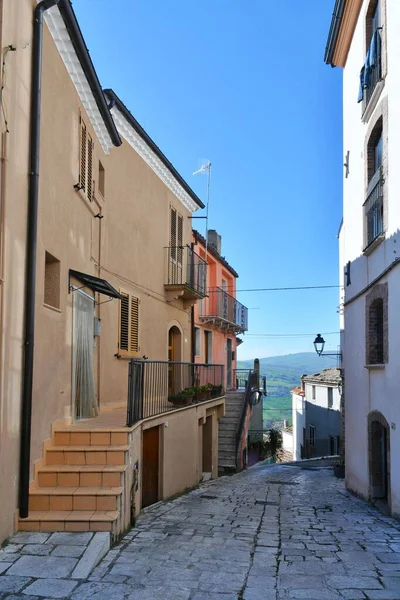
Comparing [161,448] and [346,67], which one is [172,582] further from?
[346,67]

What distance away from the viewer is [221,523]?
707 cm

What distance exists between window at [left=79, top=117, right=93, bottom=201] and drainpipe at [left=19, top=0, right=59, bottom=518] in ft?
7.50

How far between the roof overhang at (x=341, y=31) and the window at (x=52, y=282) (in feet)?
27.1

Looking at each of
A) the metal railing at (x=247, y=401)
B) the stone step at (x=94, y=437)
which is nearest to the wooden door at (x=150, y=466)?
the stone step at (x=94, y=437)

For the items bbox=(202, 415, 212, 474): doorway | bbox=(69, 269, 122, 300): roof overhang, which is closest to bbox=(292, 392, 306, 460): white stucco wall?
bbox=(202, 415, 212, 474): doorway

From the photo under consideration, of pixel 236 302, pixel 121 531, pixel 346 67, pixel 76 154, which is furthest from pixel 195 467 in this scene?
pixel 236 302

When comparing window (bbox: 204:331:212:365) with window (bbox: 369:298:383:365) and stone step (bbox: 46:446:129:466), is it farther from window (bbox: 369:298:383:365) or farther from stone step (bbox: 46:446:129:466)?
stone step (bbox: 46:446:129:466)

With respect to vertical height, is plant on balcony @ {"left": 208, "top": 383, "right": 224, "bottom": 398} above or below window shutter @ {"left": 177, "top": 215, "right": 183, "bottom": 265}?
below

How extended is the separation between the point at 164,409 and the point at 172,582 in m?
5.32

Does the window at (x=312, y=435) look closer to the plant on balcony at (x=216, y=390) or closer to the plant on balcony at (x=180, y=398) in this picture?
the plant on balcony at (x=216, y=390)

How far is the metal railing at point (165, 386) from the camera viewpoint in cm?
782

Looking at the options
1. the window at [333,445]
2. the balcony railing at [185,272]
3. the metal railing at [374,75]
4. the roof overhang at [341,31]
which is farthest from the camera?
the window at [333,445]

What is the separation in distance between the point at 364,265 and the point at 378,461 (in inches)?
149

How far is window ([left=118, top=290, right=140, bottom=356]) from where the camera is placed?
11.7 meters
